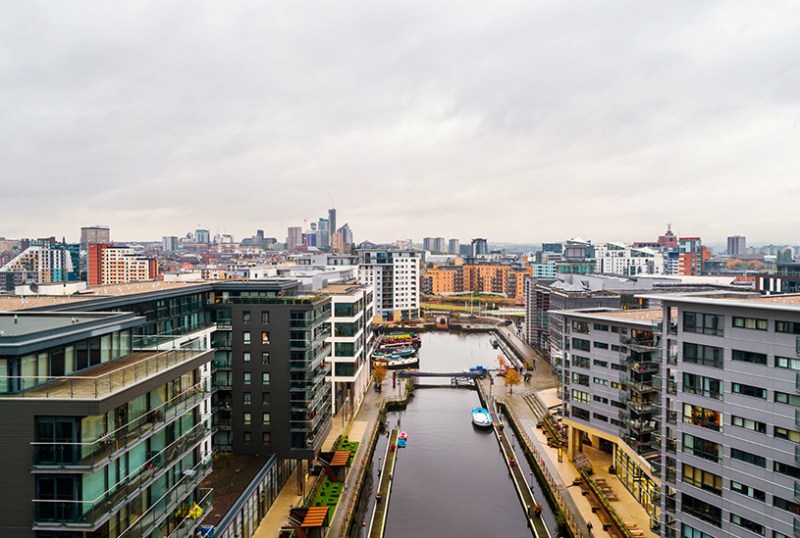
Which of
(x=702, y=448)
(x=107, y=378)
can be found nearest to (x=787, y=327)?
(x=702, y=448)

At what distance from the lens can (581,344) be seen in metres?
38.2

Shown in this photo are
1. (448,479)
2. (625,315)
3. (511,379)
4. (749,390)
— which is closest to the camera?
(749,390)

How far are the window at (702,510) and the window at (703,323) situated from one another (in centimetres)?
681

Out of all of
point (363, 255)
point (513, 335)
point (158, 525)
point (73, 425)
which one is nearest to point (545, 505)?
point (158, 525)

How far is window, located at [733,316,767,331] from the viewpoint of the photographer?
2123 cm

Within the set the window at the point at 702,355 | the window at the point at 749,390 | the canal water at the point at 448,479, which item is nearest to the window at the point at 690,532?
the window at the point at 749,390

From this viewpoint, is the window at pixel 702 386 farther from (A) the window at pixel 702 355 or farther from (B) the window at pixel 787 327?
(B) the window at pixel 787 327

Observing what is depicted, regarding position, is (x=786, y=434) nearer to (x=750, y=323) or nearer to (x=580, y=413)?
(x=750, y=323)

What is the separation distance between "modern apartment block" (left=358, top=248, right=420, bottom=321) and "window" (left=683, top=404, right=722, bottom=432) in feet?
296

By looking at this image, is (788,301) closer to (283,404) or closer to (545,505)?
(545,505)

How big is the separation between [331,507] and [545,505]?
13038mm

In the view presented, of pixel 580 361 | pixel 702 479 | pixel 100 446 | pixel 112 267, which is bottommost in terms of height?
pixel 702 479

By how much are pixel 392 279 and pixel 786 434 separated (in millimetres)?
96991

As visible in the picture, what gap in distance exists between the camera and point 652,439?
106 ft
